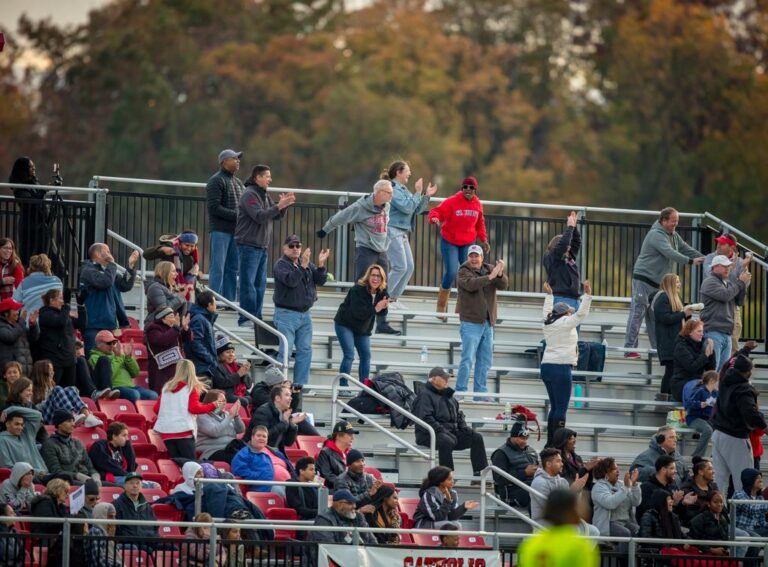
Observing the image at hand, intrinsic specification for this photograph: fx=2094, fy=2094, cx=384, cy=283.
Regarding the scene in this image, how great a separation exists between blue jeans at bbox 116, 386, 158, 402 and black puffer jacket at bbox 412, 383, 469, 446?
2.55 meters

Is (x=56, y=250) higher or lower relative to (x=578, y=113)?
lower

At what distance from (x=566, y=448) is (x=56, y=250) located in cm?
589

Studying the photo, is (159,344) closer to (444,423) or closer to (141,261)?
(444,423)

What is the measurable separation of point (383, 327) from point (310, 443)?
309 centimetres

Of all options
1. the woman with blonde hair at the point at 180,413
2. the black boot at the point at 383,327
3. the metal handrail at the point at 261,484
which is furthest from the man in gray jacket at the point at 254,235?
→ the metal handrail at the point at 261,484

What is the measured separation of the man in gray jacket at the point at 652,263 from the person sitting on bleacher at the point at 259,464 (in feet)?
19.9

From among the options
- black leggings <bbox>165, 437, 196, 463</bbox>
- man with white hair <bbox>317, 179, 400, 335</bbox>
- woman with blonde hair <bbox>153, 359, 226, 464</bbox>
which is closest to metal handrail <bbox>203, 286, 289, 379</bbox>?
man with white hair <bbox>317, 179, 400, 335</bbox>

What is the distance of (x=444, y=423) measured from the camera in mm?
20156

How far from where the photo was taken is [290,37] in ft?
187

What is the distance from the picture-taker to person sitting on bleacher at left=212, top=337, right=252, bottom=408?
66.9ft

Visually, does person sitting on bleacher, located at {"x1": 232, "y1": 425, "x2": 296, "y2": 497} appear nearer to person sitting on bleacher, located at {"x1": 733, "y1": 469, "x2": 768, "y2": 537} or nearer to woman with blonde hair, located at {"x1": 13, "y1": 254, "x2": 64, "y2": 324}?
woman with blonde hair, located at {"x1": 13, "y1": 254, "x2": 64, "y2": 324}

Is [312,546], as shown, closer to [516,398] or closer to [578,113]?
[516,398]

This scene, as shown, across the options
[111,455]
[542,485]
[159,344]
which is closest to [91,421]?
[111,455]

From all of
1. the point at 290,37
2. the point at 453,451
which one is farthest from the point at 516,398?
the point at 290,37
